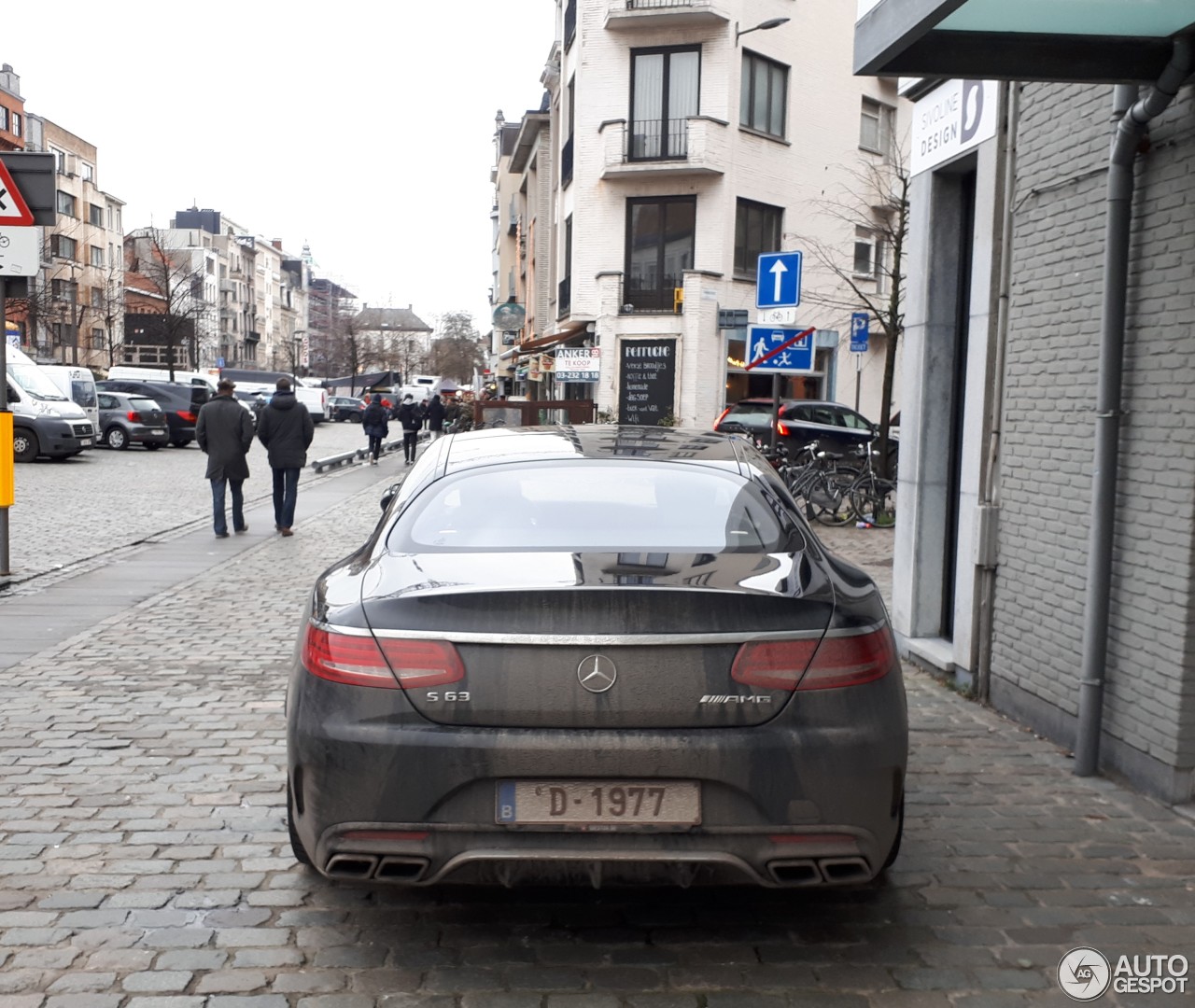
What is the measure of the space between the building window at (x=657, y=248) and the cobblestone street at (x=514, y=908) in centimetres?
2750

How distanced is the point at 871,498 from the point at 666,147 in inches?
709

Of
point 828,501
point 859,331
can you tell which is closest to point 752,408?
point 859,331

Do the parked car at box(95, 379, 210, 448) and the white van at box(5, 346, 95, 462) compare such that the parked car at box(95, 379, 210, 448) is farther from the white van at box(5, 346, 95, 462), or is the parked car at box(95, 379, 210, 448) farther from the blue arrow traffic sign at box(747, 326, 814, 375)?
the blue arrow traffic sign at box(747, 326, 814, 375)

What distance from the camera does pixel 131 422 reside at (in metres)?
33.7

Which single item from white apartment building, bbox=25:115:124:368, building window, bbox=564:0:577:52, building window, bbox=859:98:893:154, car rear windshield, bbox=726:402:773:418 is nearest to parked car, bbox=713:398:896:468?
car rear windshield, bbox=726:402:773:418

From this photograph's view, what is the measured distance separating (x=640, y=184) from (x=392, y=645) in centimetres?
3091

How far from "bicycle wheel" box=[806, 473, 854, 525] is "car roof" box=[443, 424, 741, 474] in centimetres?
1165

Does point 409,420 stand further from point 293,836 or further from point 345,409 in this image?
point 345,409

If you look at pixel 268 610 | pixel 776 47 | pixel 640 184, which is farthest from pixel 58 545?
pixel 776 47

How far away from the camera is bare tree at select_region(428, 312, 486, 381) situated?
11719 centimetres

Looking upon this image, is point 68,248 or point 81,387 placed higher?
point 68,248

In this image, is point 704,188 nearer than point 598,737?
No

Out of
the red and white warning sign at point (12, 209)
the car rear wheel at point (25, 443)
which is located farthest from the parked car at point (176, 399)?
the red and white warning sign at point (12, 209)

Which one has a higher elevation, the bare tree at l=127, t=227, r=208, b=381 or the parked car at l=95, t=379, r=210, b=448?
the bare tree at l=127, t=227, r=208, b=381
